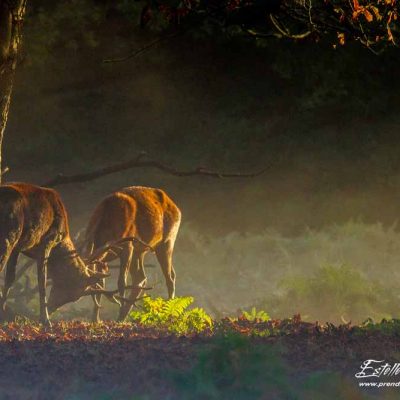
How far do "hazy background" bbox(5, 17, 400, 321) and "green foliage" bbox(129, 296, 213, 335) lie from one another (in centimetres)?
595

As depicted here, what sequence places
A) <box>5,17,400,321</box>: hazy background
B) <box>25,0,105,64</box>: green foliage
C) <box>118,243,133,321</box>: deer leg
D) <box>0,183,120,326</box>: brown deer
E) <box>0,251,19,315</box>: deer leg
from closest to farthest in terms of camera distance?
1. <box>0,183,120,326</box>: brown deer
2. <box>0,251,19,315</box>: deer leg
3. <box>118,243,133,321</box>: deer leg
4. <box>25,0,105,64</box>: green foliage
5. <box>5,17,400,321</box>: hazy background

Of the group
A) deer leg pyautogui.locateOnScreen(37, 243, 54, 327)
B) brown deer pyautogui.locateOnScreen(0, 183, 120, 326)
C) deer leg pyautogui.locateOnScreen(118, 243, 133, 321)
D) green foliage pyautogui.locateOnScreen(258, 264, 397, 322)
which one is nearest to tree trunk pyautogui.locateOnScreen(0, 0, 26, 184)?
brown deer pyautogui.locateOnScreen(0, 183, 120, 326)

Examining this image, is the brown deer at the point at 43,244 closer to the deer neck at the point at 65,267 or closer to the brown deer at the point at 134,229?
the deer neck at the point at 65,267

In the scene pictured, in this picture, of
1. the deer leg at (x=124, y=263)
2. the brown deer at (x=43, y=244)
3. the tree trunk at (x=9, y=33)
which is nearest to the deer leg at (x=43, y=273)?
the brown deer at (x=43, y=244)

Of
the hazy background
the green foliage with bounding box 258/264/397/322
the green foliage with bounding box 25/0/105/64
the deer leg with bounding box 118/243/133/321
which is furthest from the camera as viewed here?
the green foliage with bounding box 258/264/397/322

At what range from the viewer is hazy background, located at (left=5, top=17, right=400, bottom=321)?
20312 millimetres

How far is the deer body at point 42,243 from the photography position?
15.3 meters

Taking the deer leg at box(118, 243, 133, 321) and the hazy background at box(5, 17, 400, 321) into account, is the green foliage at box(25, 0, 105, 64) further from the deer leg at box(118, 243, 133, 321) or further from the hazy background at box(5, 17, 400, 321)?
the deer leg at box(118, 243, 133, 321)

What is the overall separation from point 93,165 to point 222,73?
2953 millimetres

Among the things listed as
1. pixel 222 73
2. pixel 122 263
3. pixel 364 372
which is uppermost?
pixel 222 73

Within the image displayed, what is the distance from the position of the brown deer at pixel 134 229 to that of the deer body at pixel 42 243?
55cm

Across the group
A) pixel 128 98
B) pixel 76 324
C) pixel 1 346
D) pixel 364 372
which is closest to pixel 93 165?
pixel 128 98

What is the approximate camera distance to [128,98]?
68.9 ft

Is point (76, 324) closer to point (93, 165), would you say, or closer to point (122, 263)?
point (122, 263)
